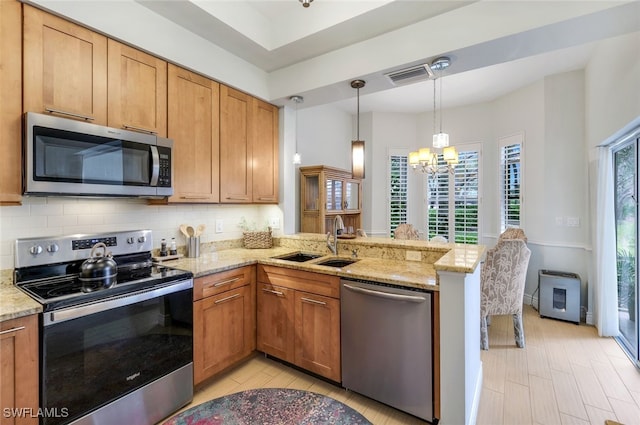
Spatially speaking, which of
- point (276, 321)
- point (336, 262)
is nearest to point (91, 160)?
point (276, 321)

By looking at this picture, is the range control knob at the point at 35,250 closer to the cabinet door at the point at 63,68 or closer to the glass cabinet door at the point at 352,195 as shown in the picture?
the cabinet door at the point at 63,68

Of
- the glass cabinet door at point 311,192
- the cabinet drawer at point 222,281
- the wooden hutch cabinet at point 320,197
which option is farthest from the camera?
the glass cabinet door at point 311,192

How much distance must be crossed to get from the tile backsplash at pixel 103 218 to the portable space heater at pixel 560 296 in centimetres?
384

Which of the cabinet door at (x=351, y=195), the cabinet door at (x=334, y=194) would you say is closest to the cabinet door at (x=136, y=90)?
the cabinet door at (x=334, y=194)

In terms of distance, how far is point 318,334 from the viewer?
2.23m

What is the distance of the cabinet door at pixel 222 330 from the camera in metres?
2.12

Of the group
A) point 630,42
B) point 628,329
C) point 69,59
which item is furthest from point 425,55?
point 628,329

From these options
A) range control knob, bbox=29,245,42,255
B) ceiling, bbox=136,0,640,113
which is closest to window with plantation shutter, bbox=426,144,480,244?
ceiling, bbox=136,0,640,113

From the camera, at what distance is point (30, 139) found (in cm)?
161

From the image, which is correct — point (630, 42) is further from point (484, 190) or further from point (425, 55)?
point (484, 190)

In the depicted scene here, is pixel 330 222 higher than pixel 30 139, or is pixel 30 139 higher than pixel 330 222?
pixel 30 139

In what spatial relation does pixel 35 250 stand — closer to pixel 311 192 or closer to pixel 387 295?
pixel 387 295

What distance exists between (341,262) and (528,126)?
3715mm

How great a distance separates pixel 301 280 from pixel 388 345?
2.61 ft
